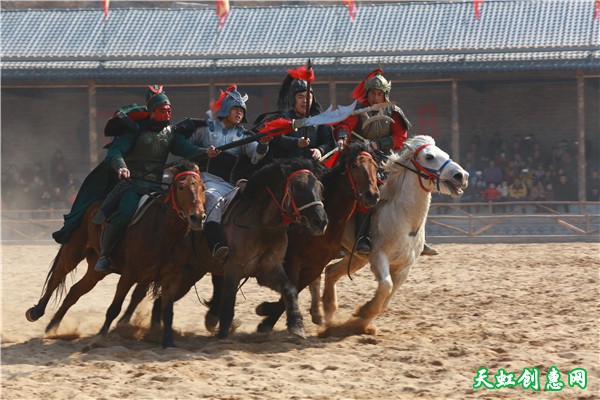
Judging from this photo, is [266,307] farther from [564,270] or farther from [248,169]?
[564,270]

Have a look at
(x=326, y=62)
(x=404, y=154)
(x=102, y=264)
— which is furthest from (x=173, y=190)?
(x=326, y=62)

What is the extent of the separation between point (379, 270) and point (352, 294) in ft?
12.1

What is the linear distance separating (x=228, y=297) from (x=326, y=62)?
764 inches

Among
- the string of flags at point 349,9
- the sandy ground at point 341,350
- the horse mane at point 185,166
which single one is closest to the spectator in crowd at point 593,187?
the string of flags at point 349,9

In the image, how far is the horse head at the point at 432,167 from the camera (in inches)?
400

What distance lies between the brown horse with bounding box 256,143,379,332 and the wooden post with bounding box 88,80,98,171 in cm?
1929

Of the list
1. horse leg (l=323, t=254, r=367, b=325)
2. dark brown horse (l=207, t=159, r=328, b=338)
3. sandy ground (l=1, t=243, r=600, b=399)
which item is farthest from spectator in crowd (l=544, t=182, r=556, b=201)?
dark brown horse (l=207, t=159, r=328, b=338)

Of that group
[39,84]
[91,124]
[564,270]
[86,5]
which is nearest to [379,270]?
[564,270]

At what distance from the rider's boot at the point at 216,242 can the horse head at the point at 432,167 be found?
2.05 meters

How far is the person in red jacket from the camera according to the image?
35.2 feet

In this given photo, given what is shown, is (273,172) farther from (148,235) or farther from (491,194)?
(491,194)

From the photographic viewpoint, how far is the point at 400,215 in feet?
34.3

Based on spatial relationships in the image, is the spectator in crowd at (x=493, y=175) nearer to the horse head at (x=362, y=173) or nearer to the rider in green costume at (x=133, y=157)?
the rider in green costume at (x=133, y=157)

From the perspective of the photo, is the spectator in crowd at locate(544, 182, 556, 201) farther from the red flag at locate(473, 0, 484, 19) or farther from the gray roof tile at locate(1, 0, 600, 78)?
the red flag at locate(473, 0, 484, 19)
